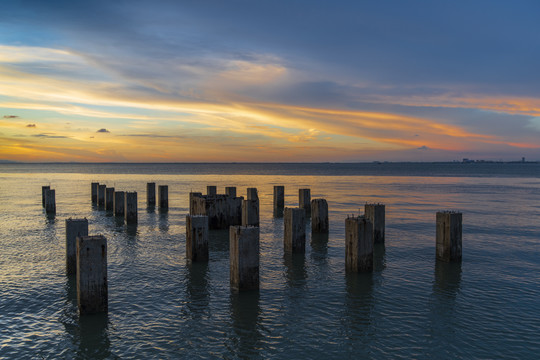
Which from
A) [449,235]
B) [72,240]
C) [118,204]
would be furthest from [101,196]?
[449,235]

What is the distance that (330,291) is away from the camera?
11531mm

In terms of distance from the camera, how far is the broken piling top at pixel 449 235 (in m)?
14.1

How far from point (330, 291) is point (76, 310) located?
6.69 metres

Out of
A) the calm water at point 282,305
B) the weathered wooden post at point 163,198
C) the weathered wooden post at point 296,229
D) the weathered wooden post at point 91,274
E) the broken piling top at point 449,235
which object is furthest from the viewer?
→ the weathered wooden post at point 163,198

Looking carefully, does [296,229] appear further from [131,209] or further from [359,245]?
[131,209]

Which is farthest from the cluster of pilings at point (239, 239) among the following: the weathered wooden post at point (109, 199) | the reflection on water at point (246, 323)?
the weathered wooden post at point (109, 199)

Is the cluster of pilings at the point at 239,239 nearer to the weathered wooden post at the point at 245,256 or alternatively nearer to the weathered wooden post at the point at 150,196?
the weathered wooden post at the point at 245,256

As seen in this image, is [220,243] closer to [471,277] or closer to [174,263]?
[174,263]

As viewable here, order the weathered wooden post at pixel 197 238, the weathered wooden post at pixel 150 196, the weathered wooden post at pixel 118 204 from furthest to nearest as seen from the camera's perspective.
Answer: the weathered wooden post at pixel 150 196 → the weathered wooden post at pixel 118 204 → the weathered wooden post at pixel 197 238

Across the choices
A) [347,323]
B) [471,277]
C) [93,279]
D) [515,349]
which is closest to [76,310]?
[93,279]

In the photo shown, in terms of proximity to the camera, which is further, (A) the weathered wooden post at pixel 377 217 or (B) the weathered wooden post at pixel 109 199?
(B) the weathered wooden post at pixel 109 199

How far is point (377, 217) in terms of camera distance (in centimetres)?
1705

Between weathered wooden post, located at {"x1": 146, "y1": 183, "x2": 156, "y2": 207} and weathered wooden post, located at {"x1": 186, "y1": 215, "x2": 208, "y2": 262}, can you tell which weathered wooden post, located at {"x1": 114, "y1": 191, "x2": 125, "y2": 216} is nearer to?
weathered wooden post, located at {"x1": 146, "y1": 183, "x2": 156, "y2": 207}

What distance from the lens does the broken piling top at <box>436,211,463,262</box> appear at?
14133mm
